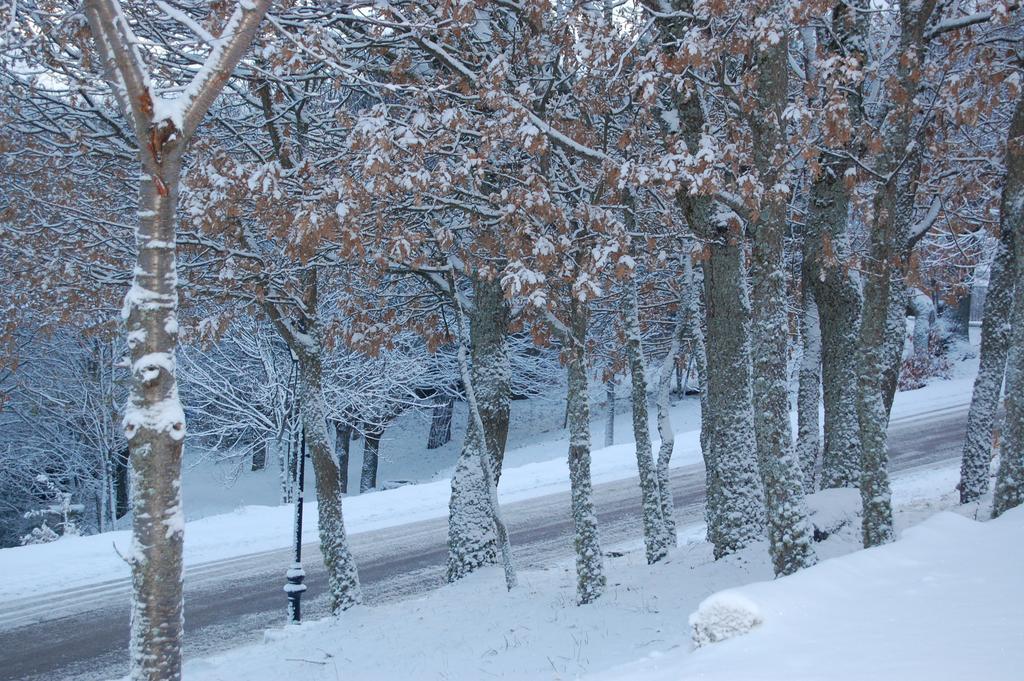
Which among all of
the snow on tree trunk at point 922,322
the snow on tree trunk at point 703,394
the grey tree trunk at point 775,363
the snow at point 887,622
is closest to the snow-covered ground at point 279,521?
the snow on tree trunk at point 922,322

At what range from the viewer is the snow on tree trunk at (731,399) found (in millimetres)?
8758

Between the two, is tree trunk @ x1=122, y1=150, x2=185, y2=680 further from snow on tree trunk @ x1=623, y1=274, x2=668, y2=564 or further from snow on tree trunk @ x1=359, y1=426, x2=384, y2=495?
snow on tree trunk @ x1=359, y1=426, x2=384, y2=495

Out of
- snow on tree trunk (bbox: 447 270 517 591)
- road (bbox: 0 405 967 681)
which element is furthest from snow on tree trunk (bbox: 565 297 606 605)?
road (bbox: 0 405 967 681)

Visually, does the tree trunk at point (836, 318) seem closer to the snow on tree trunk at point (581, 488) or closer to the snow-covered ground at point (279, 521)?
the snow on tree trunk at point (581, 488)

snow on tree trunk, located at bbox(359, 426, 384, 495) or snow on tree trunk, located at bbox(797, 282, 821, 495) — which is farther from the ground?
snow on tree trunk, located at bbox(797, 282, 821, 495)

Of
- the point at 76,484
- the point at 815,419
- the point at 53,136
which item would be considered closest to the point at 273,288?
the point at 53,136

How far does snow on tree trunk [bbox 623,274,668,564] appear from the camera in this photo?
32.1ft

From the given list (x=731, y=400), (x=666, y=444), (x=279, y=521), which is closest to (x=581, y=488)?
(x=731, y=400)

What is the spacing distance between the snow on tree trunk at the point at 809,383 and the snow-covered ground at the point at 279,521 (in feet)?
29.4

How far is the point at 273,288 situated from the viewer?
1020 cm

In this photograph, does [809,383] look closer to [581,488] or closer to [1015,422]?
[1015,422]

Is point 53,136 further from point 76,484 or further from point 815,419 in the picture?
point 76,484

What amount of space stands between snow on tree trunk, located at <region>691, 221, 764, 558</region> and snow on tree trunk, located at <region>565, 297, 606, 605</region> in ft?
4.76

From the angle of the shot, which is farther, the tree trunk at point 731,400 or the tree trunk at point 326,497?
the tree trunk at point 326,497
